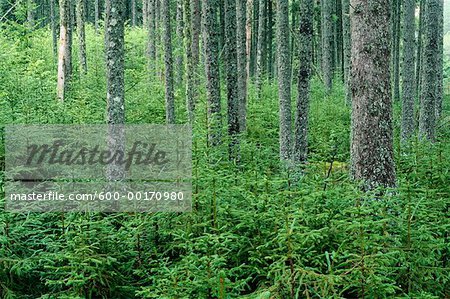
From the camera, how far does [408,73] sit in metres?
13.6

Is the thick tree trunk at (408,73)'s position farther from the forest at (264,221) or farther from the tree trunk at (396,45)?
the tree trunk at (396,45)

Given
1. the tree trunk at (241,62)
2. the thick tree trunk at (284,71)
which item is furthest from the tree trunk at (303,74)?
the tree trunk at (241,62)

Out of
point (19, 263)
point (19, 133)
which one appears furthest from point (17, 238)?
point (19, 133)

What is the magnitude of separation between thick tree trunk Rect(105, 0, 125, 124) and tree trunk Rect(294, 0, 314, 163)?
4.20m

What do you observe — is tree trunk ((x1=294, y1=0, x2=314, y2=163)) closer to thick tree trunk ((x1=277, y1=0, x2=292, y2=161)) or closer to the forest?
the forest

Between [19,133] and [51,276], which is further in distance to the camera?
[19,133]

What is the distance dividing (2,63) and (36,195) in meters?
6.80

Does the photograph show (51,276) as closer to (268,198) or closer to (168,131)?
(268,198)

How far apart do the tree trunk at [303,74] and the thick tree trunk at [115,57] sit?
4.20m

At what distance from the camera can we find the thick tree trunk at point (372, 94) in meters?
6.50

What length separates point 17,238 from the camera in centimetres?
562

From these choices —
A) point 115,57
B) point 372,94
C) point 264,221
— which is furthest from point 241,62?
point 264,221

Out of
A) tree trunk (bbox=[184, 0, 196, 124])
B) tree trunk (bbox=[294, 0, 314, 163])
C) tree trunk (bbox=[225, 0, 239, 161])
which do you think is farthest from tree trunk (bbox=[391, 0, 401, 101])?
tree trunk (bbox=[225, 0, 239, 161])

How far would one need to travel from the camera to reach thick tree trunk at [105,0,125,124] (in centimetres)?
767
